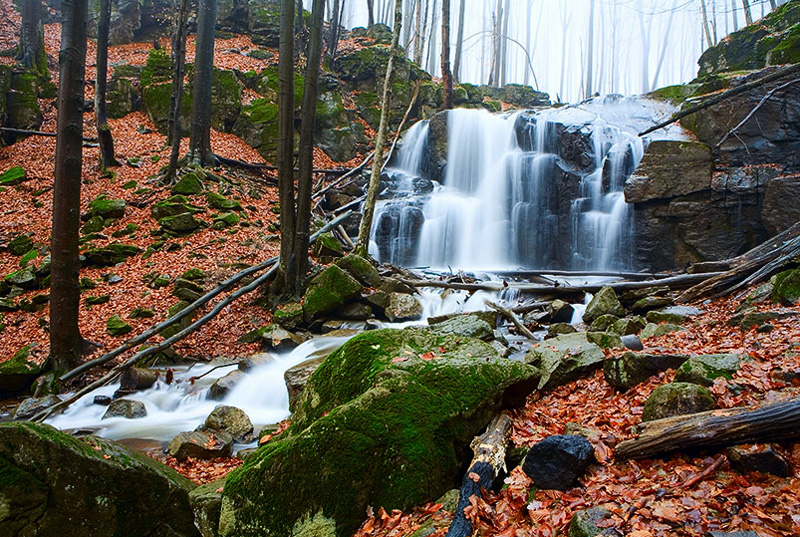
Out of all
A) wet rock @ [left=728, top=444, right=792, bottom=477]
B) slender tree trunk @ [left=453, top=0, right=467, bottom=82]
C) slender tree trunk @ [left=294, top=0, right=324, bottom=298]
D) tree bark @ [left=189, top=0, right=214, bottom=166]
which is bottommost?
wet rock @ [left=728, top=444, right=792, bottom=477]

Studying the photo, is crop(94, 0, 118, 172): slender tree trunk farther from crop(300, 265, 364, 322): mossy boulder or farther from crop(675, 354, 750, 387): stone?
crop(675, 354, 750, 387): stone

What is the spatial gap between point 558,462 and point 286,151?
27.1 ft

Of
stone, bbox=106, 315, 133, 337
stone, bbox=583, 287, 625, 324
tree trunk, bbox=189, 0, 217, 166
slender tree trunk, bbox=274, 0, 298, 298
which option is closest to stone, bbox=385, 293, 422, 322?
slender tree trunk, bbox=274, 0, 298, 298

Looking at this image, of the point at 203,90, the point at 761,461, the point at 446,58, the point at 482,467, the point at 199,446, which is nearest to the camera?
the point at 761,461

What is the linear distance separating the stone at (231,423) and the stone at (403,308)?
4302 millimetres

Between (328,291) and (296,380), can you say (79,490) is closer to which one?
(296,380)

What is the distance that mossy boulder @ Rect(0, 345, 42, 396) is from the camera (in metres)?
6.65

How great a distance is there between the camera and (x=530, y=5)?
55219mm

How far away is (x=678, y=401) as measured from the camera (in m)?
3.10

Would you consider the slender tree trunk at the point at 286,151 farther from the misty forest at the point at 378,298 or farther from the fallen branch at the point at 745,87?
the fallen branch at the point at 745,87

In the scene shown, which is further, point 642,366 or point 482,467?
point 642,366

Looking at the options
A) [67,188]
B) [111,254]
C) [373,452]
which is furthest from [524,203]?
[373,452]

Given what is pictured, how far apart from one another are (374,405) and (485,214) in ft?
46.1

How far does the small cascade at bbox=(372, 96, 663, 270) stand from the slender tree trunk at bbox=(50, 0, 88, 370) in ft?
29.5
